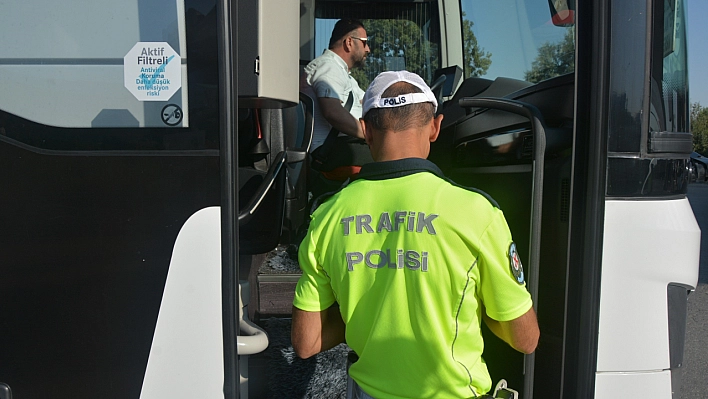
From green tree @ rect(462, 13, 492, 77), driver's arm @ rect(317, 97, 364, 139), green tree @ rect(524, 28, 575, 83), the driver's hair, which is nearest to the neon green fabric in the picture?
the driver's hair

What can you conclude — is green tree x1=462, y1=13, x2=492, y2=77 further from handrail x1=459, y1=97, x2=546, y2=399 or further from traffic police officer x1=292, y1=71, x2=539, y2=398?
traffic police officer x1=292, y1=71, x2=539, y2=398

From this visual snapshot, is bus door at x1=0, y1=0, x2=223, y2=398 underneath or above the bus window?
underneath

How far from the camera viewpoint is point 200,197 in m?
1.54

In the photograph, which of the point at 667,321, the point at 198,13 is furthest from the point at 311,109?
the point at 667,321

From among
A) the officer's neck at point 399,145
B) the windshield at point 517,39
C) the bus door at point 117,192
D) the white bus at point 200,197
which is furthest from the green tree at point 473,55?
the bus door at point 117,192

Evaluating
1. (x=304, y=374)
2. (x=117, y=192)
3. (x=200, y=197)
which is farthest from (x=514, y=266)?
(x=304, y=374)

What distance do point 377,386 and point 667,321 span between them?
866mm

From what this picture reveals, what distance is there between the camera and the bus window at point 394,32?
12.3 feet

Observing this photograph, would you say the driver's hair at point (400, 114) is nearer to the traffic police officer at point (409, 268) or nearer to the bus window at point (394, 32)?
the traffic police officer at point (409, 268)

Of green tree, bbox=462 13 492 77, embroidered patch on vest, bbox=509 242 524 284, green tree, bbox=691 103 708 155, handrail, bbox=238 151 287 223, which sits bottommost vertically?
embroidered patch on vest, bbox=509 242 524 284

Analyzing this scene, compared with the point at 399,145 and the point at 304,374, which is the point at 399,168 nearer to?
the point at 399,145

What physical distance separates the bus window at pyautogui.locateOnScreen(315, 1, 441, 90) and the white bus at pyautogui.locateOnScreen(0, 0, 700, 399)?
1913mm

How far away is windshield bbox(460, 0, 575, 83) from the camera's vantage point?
6.91ft

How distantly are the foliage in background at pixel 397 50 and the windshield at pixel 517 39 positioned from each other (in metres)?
0.27
